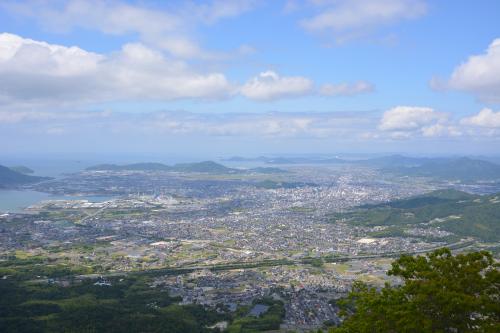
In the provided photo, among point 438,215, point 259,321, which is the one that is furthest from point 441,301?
point 438,215

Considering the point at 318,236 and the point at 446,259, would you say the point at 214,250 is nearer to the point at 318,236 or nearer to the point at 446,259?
the point at 318,236

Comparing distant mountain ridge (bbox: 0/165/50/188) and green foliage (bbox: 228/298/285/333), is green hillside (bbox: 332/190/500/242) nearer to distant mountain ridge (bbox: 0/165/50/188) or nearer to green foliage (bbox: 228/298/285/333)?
green foliage (bbox: 228/298/285/333)

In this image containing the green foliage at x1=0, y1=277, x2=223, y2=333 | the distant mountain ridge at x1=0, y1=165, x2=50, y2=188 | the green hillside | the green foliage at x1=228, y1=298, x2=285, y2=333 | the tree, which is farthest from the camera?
the distant mountain ridge at x1=0, y1=165, x2=50, y2=188

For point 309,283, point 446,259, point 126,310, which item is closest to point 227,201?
point 309,283

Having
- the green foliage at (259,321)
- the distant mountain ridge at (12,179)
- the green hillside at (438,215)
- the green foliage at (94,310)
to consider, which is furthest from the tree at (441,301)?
the distant mountain ridge at (12,179)

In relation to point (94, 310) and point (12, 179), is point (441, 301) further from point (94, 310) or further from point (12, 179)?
point (12, 179)

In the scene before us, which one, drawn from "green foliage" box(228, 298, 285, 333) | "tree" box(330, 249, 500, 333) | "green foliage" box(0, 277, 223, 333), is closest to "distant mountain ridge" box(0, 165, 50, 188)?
"green foliage" box(0, 277, 223, 333)
